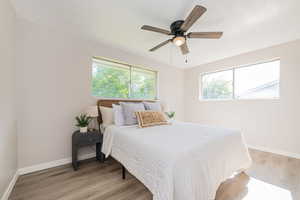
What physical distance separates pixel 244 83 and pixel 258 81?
0.97 ft

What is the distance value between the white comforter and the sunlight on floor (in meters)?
0.26

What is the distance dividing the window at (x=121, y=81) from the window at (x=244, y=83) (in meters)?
1.85

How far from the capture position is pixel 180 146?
128 cm

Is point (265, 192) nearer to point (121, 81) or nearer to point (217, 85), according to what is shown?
point (217, 85)

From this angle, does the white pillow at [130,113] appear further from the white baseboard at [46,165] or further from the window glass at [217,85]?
the window glass at [217,85]

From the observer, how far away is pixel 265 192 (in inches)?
62.1

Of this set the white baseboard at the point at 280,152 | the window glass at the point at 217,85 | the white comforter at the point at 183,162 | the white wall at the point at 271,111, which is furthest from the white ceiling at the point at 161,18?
the white baseboard at the point at 280,152

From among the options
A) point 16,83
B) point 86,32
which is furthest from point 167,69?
point 16,83

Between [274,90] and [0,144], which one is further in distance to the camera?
[274,90]

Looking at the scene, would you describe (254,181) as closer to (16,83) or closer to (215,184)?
(215,184)


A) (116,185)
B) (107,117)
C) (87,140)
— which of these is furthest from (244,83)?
(87,140)

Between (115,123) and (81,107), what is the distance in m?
0.80

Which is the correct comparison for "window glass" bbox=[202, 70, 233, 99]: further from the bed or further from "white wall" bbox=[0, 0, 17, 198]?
"white wall" bbox=[0, 0, 17, 198]

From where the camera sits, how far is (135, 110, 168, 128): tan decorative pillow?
226 centimetres
